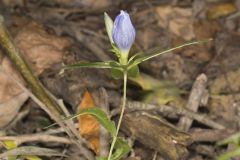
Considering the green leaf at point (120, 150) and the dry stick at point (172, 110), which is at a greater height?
the green leaf at point (120, 150)

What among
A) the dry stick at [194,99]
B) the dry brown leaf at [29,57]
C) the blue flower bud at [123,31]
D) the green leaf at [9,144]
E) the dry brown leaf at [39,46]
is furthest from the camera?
the dry brown leaf at [39,46]

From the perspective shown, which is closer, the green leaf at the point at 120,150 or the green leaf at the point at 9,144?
the green leaf at the point at 120,150

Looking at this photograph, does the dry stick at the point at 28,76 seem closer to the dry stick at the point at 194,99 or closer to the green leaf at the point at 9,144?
the green leaf at the point at 9,144

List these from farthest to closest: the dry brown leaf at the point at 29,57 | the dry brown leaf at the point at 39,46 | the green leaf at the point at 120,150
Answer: the dry brown leaf at the point at 39,46 < the dry brown leaf at the point at 29,57 < the green leaf at the point at 120,150

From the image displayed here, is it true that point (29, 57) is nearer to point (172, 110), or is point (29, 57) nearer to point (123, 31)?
point (172, 110)

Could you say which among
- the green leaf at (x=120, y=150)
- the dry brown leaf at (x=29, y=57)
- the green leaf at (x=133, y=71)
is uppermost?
the green leaf at (x=133, y=71)

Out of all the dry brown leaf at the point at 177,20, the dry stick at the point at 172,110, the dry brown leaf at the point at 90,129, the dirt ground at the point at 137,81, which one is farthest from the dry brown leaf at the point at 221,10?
the dry brown leaf at the point at 90,129
